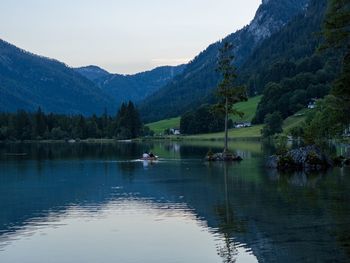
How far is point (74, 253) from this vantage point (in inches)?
→ 1140

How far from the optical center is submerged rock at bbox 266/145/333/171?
78562 millimetres

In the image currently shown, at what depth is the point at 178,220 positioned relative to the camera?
38.3 metres

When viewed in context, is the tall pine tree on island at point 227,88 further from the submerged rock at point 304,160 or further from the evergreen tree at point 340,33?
the evergreen tree at point 340,33

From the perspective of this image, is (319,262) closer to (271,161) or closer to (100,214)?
(100,214)

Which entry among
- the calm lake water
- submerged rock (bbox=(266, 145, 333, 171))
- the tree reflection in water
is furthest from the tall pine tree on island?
the tree reflection in water

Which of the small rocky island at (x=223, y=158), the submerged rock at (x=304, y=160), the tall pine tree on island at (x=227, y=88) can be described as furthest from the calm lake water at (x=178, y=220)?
the tall pine tree on island at (x=227, y=88)

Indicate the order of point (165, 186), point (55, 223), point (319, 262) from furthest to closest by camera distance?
point (165, 186), point (55, 223), point (319, 262)

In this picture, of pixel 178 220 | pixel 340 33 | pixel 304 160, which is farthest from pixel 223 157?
pixel 178 220

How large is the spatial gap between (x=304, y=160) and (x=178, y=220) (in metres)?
44.8

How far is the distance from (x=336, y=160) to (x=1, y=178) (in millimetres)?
49045

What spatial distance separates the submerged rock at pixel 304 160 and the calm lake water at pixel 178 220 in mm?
10300

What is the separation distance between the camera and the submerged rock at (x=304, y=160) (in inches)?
3093

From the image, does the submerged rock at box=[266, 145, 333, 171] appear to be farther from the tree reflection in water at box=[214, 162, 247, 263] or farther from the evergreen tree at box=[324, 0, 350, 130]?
the tree reflection in water at box=[214, 162, 247, 263]

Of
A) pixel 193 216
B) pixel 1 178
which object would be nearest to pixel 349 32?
pixel 193 216
